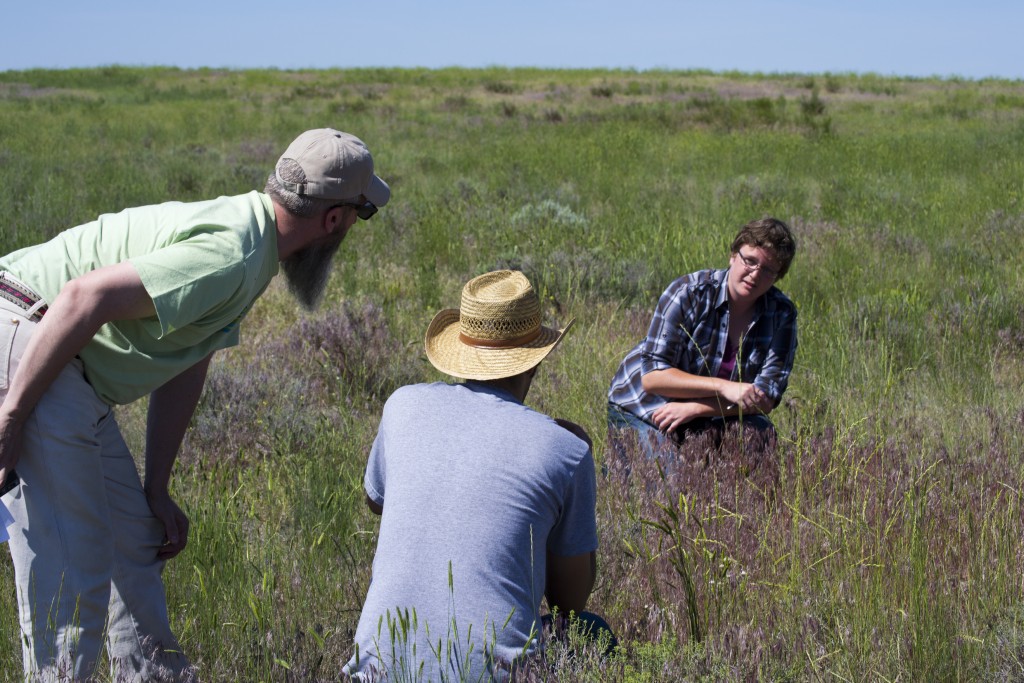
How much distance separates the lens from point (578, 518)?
2.06 metres

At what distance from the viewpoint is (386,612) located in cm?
178

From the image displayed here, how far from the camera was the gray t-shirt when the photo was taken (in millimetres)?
1812

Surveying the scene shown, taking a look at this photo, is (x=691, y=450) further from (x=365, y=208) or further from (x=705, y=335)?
(x=365, y=208)

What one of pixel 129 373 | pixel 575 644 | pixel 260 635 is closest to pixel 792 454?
pixel 575 644

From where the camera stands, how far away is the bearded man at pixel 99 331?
6.25 ft

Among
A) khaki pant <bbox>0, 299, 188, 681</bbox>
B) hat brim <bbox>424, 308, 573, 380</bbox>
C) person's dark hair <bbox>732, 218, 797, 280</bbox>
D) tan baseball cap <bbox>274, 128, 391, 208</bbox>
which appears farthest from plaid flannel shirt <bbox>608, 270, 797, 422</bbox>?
khaki pant <bbox>0, 299, 188, 681</bbox>

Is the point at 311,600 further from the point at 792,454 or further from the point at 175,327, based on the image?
the point at 792,454

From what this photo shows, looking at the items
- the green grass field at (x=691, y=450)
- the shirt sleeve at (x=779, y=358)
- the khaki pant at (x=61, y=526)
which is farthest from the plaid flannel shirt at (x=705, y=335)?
the khaki pant at (x=61, y=526)

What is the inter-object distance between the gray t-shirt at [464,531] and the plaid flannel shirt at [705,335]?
2007 mm

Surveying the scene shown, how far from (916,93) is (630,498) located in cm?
4026

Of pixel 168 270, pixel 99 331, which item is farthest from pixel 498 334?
pixel 99 331

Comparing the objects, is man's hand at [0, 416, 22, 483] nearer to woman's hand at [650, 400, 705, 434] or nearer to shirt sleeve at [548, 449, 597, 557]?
shirt sleeve at [548, 449, 597, 557]

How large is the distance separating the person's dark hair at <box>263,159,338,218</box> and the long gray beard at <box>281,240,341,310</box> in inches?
6.8

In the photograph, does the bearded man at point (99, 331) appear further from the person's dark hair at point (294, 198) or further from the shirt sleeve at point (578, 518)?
the shirt sleeve at point (578, 518)
